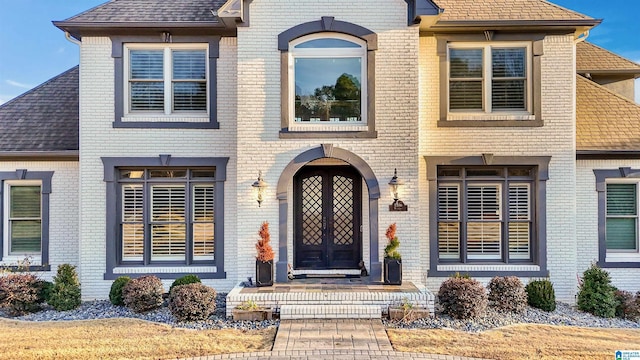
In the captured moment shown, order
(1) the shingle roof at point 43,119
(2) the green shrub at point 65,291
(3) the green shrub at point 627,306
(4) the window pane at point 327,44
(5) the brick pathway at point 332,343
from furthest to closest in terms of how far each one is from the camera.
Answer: (1) the shingle roof at point 43,119, (4) the window pane at point 327,44, (2) the green shrub at point 65,291, (3) the green shrub at point 627,306, (5) the brick pathway at point 332,343

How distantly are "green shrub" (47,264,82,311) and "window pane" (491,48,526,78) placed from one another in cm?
1080

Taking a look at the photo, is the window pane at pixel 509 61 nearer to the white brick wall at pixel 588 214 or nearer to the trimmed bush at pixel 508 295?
the white brick wall at pixel 588 214

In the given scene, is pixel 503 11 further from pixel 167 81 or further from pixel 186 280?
pixel 186 280

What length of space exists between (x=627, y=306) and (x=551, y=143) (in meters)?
3.80

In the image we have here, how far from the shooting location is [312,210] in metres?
9.64

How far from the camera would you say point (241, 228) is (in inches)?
342

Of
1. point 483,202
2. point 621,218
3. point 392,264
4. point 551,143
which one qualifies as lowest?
point 392,264

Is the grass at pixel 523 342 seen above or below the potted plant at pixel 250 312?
below

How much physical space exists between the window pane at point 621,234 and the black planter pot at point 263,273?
829 cm

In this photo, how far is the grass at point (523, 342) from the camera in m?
6.16

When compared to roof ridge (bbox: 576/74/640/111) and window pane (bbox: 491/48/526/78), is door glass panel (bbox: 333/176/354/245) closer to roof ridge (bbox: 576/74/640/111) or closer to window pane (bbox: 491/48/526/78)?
window pane (bbox: 491/48/526/78)

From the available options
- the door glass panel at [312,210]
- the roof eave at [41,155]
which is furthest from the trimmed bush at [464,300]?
the roof eave at [41,155]

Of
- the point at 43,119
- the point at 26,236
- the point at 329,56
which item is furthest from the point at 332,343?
the point at 43,119

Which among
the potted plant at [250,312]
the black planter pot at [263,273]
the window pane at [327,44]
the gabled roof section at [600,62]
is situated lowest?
the potted plant at [250,312]
